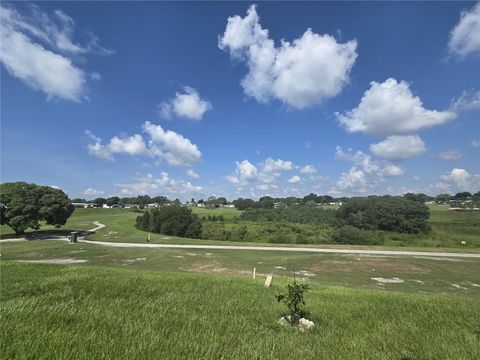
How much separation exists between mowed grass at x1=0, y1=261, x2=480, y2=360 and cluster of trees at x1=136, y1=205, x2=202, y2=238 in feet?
220

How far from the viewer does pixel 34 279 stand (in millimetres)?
10398

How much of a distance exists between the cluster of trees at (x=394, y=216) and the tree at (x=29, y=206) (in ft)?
245

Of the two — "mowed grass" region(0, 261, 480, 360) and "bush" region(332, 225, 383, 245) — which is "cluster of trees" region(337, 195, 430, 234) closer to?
"bush" region(332, 225, 383, 245)

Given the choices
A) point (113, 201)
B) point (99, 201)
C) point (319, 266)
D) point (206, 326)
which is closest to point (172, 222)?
point (319, 266)

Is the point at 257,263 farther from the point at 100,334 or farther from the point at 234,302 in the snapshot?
the point at 100,334

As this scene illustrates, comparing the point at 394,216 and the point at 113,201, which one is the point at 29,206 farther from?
the point at 113,201

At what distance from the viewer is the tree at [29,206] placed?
53562 millimetres

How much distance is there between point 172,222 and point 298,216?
2099 inches

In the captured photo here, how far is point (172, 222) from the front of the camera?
75.9 m

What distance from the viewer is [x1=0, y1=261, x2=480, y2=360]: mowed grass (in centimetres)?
477

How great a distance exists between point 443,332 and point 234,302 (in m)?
4.61

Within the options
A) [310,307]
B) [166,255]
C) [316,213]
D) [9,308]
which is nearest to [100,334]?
[9,308]

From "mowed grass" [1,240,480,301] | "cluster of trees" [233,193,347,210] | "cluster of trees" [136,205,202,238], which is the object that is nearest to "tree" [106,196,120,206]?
"cluster of trees" [233,193,347,210]

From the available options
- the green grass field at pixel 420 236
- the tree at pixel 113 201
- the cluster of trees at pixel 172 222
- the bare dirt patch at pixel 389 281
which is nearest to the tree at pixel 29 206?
the green grass field at pixel 420 236
